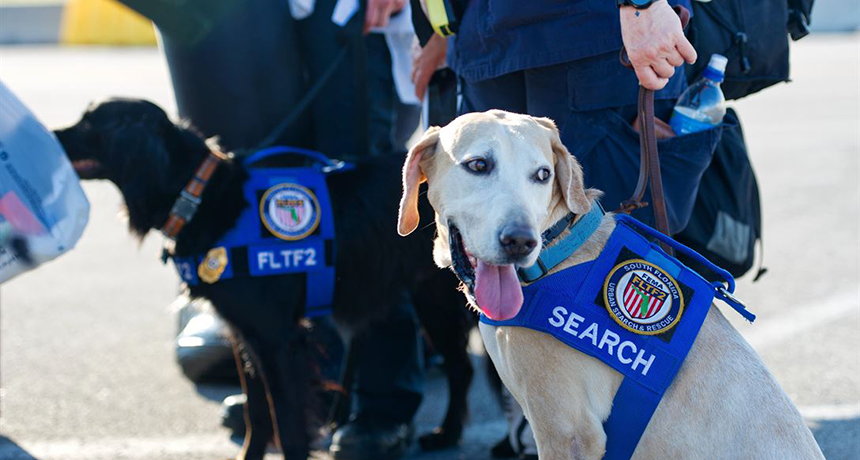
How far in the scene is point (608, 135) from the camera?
3.06 meters

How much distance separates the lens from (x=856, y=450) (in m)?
3.94

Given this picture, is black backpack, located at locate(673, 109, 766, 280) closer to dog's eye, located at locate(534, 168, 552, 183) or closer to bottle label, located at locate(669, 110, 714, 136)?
bottle label, located at locate(669, 110, 714, 136)

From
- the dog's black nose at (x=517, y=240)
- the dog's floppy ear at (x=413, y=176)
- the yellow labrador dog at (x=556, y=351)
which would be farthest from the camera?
the dog's floppy ear at (x=413, y=176)

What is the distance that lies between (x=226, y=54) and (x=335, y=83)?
1.73 ft

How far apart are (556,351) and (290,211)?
5.06 feet

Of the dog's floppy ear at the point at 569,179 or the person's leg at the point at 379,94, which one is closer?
the dog's floppy ear at the point at 569,179

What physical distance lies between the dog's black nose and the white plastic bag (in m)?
1.98

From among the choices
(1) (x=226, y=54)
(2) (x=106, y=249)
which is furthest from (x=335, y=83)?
(2) (x=106, y=249)

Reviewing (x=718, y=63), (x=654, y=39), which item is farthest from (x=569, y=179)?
(x=718, y=63)

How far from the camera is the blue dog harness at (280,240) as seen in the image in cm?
374

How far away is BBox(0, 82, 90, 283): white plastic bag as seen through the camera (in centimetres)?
358

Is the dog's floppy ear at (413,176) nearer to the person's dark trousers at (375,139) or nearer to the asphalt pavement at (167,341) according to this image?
the person's dark trousers at (375,139)

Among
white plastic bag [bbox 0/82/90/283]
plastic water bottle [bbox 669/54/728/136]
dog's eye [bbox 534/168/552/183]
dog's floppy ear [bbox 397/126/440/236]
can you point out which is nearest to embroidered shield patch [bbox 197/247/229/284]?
white plastic bag [bbox 0/82/90/283]

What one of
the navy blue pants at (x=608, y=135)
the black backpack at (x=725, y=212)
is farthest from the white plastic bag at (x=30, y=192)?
the black backpack at (x=725, y=212)
